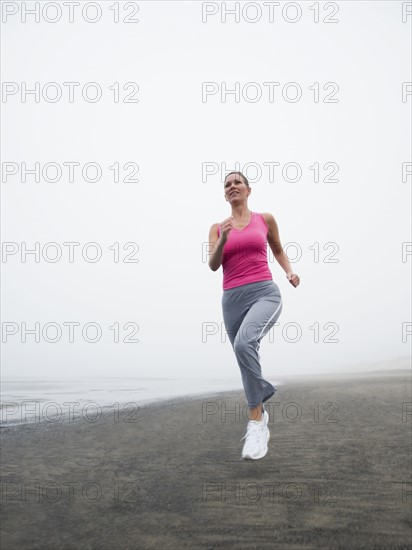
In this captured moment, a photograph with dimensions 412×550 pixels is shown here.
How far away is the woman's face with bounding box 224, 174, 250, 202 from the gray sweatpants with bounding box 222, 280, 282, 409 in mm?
953

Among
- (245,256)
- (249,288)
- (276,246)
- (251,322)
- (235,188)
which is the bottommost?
(251,322)

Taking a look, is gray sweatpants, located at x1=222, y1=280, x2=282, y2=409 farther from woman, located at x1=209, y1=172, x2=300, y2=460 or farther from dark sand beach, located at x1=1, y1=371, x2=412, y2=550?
dark sand beach, located at x1=1, y1=371, x2=412, y2=550

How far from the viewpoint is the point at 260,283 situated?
4566 mm

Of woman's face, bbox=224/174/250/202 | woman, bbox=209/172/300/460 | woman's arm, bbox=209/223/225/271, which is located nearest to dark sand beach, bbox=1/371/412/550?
woman, bbox=209/172/300/460

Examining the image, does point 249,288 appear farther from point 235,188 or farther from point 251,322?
point 235,188

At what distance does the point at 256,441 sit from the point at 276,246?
2.09 meters

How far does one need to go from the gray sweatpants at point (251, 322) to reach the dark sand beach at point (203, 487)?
65 centimetres

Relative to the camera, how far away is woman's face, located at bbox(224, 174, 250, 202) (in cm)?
479

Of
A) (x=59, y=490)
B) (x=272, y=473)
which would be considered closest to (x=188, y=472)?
(x=272, y=473)

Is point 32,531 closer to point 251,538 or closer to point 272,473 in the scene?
point 251,538

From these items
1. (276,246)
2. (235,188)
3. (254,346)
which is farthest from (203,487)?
(235,188)

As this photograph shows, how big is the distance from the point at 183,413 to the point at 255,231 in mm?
3949

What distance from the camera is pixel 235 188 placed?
478 centimetres

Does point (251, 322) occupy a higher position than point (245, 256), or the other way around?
point (245, 256)
